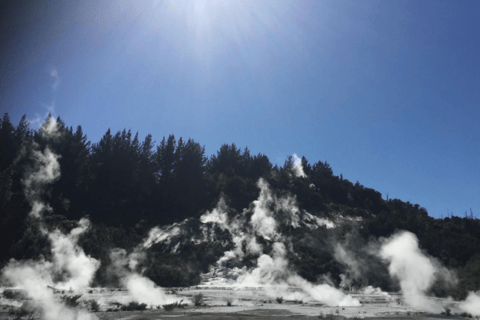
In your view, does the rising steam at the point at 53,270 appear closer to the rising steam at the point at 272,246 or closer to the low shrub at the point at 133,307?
the low shrub at the point at 133,307

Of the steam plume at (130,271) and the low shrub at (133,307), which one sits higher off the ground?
the steam plume at (130,271)

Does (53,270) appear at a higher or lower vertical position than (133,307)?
higher

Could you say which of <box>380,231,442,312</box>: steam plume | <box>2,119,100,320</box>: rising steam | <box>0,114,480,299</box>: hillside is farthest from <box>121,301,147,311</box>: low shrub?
<box>380,231,442,312</box>: steam plume

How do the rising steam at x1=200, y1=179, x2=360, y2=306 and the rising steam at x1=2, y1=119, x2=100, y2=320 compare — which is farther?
the rising steam at x1=200, y1=179, x2=360, y2=306

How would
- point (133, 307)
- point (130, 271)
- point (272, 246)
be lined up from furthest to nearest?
point (272, 246), point (130, 271), point (133, 307)

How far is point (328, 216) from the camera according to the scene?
63406mm

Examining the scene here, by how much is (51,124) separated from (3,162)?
40.7ft

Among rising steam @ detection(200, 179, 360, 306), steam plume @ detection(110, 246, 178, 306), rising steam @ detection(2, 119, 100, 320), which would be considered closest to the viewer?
rising steam @ detection(2, 119, 100, 320)

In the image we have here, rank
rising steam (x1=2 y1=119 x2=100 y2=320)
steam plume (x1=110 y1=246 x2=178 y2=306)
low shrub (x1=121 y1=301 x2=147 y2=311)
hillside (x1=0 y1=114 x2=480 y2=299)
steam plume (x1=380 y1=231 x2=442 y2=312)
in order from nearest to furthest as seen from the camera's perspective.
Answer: rising steam (x1=2 y1=119 x2=100 y2=320) < low shrub (x1=121 y1=301 x2=147 y2=311) < steam plume (x1=110 y1=246 x2=178 y2=306) < steam plume (x1=380 y1=231 x2=442 y2=312) < hillside (x1=0 y1=114 x2=480 y2=299)

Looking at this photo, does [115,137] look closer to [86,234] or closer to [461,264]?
[86,234]

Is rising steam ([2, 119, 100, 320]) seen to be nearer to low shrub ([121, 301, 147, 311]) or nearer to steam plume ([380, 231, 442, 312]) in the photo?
low shrub ([121, 301, 147, 311])

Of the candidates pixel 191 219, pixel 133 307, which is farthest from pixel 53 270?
pixel 191 219

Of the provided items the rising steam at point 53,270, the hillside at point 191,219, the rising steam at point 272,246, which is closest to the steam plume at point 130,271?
the hillside at point 191,219

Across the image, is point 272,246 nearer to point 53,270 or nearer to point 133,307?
point 53,270
